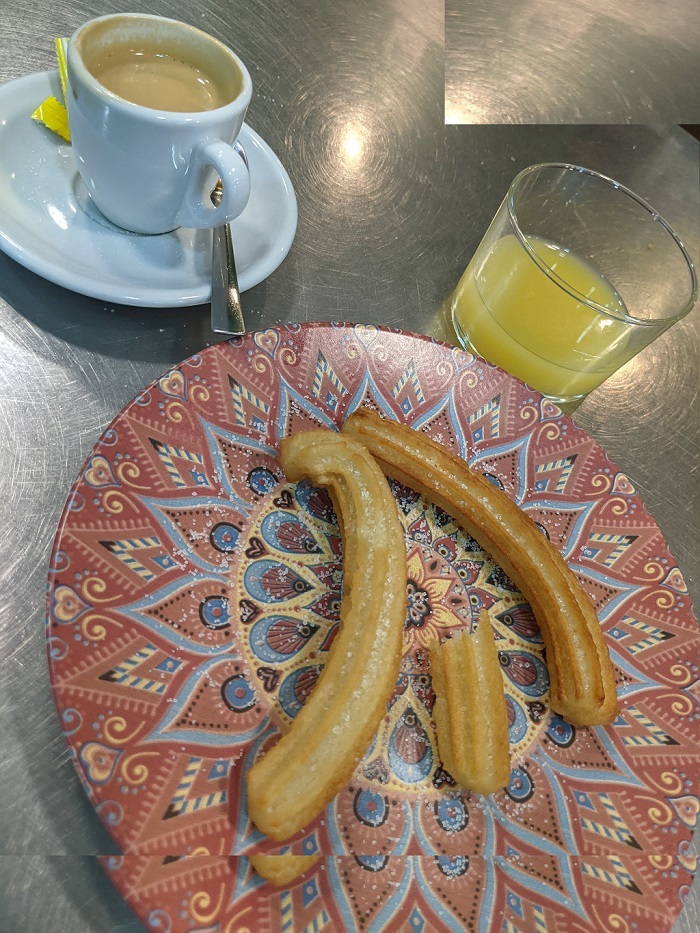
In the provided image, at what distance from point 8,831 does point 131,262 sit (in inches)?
17.8

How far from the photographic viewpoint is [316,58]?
38.9 inches

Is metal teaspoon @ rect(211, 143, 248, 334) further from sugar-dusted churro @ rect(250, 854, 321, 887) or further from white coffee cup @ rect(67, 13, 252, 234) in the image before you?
sugar-dusted churro @ rect(250, 854, 321, 887)

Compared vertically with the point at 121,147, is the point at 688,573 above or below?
below

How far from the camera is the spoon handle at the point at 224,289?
2.03ft

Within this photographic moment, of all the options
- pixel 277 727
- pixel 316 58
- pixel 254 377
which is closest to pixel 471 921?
pixel 277 727

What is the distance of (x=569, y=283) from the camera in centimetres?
79

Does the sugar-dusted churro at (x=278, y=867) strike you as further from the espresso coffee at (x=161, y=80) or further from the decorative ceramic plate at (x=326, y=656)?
the espresso coffee at (x=161, y=80)

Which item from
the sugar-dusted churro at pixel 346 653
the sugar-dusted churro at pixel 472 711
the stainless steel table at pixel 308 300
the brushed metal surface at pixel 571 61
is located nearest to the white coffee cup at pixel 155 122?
the stainless steel table at pixel 308 300

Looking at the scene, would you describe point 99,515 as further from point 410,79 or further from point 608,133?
point 608,133

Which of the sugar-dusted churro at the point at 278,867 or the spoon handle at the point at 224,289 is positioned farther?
the spoon handle at the point at 224,289

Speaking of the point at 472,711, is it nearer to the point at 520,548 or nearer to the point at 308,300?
the point at 520,548

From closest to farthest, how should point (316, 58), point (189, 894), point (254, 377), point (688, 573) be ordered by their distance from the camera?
1. point (189, 894)
2. point (254, 377)
3. point (688, 573)
4. point (316, 58)

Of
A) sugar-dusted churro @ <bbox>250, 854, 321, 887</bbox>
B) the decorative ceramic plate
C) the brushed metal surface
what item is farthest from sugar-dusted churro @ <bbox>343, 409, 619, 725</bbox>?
the brushed metal surface

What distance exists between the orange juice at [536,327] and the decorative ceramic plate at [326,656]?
66mm
